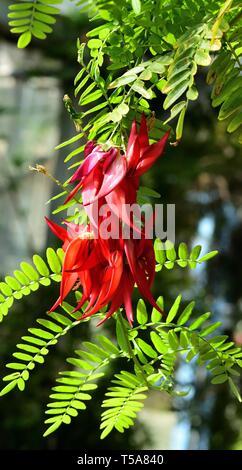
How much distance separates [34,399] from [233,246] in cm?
128

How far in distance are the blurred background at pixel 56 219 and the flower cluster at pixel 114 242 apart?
2025 mm

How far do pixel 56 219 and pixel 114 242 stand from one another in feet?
7.53

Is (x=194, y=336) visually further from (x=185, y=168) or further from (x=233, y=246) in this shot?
(x=233, y=246)

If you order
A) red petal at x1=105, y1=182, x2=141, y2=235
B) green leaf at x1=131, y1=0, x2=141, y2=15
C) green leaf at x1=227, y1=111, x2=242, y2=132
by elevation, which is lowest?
red petal at x1=105, y1=182, x2=141, y2=235

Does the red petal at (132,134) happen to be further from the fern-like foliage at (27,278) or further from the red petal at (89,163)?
the fern-like foliage at (27,278)

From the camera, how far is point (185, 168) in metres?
3.12

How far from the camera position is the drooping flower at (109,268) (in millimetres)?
478

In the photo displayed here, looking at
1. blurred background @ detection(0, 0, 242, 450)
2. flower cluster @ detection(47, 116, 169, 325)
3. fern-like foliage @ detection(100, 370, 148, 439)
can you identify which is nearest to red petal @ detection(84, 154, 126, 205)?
flower cluster @ detection(47, 116, 169, 325)

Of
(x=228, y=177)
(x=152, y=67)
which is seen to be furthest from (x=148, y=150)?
(x=228, y=177)

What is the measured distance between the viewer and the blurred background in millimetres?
2658

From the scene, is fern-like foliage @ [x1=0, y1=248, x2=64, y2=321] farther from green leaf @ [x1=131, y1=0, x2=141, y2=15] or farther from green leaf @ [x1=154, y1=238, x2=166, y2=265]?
green leaf @ [x1=131, y1=0, x2=141, y2=15]

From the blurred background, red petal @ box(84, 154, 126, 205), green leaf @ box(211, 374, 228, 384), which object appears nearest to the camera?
red petal @ box(84, 154, 126, 205)

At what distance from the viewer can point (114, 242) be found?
0.48 metres

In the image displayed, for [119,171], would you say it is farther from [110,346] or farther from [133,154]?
[110,346]
